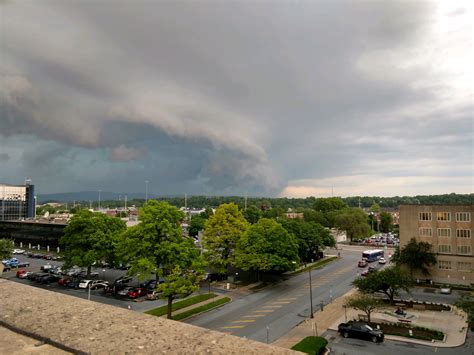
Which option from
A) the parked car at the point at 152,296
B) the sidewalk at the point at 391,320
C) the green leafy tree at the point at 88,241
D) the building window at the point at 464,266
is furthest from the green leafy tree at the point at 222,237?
the building window at the point at 464,266

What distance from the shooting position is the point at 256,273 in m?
56.1

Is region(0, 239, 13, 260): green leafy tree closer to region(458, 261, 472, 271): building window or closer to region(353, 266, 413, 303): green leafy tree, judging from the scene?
region(353, 266, 413, 303): green leafy tree

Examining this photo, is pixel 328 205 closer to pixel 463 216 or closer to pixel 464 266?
pixel 463 216

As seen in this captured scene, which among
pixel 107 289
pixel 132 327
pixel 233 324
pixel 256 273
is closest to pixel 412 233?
pixel 256 273

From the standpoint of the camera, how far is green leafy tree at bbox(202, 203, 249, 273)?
53844mm

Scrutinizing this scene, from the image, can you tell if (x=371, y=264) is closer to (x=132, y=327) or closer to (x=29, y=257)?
(x=132, y=327)

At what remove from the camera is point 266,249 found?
4962 centimetres

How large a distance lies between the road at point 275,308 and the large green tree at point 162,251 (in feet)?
16.6

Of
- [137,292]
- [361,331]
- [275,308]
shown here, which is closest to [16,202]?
[137,292]

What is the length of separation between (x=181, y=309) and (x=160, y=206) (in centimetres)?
1220

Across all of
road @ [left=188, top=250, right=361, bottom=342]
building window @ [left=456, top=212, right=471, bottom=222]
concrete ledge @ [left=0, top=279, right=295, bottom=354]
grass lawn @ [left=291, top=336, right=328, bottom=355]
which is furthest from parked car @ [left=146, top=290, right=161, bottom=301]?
building window @ [left=456, top=212, right=471, bottom=222]

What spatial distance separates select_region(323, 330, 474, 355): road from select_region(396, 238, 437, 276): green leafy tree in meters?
24.1

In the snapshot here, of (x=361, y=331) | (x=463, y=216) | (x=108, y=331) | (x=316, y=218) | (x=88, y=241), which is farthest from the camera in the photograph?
(x=316, y=218)

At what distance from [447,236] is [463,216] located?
13.2 ft
